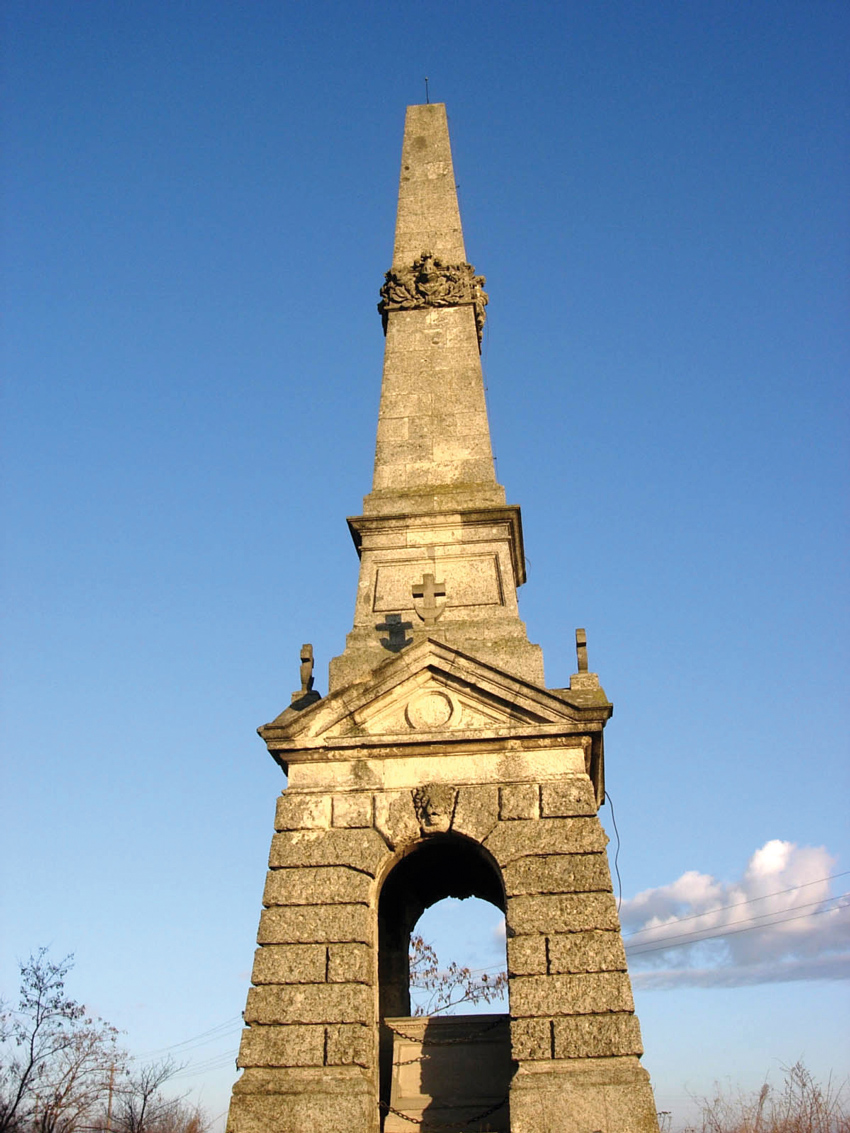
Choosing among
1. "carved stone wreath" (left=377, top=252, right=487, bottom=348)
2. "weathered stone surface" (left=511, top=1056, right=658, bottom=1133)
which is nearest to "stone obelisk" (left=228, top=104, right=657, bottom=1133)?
"weathered stone surface" (left=511, top=1056, right=658, bottom=1133)

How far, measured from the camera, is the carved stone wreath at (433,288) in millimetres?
17406

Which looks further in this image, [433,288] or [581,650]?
[433,288]

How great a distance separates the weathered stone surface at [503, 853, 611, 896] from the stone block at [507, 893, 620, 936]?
0.24 ft

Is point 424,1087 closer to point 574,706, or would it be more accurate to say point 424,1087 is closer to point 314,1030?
point 314,1030

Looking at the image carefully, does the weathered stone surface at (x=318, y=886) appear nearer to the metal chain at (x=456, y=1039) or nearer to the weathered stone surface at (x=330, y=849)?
the weathered stone surface at (x=330, y=849)

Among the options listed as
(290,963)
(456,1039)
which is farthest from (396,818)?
(456,1039)

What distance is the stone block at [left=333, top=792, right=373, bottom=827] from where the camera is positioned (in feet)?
39.3

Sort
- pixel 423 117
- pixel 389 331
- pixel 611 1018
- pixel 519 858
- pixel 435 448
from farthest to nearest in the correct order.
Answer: pixel 423 117 < pixel 389 331 < pixel 435 448 < pixel 519 858 < pixel 611 1018

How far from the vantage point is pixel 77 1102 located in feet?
92.6

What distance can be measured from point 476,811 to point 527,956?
64.3 inches

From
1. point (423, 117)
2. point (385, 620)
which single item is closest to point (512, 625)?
point (385, 620)

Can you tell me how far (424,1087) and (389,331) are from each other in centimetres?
1105

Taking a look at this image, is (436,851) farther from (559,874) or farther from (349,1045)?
(349,1045)

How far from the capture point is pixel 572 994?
10.7 m
